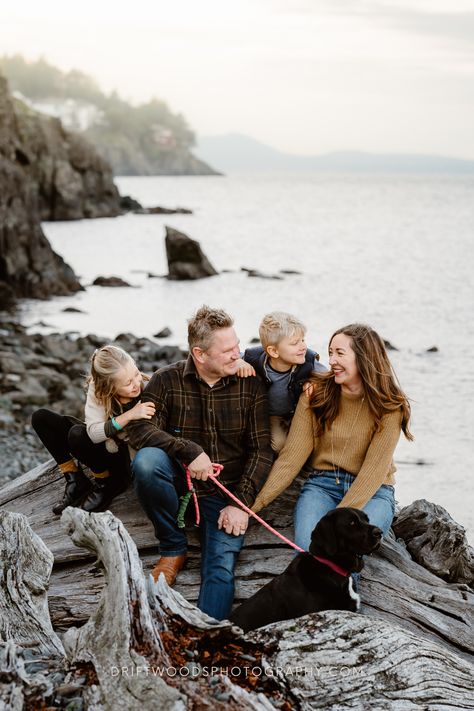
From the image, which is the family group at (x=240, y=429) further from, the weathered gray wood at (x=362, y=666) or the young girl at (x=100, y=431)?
the weathered gray wood at (x=362, y=666)

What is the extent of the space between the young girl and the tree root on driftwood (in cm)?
170

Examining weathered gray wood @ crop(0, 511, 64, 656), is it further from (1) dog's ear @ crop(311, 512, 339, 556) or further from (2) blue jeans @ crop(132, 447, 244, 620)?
(1) dog's ear @ crop(311, 512, 339, 556)

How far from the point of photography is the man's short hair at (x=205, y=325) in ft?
18.0

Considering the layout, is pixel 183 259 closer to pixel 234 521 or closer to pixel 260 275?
pixel 260 275

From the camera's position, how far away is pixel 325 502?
221 inches

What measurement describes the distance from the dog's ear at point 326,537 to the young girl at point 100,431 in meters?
1.48

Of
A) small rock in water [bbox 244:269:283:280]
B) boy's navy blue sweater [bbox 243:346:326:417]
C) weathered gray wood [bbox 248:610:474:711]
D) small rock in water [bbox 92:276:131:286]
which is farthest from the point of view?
small rock in water [bbox 244:269:283:280]

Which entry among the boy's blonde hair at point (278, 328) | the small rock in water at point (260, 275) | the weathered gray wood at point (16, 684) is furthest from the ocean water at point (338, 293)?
the weathered gray wood at point (16, 684)

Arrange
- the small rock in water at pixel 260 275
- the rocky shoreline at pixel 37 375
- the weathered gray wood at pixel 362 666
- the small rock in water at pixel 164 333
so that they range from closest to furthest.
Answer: the weathered gray wood at pixel 362 666 < the rocky shoreline at pixel 37 375 < the small rock in water at pixel 164 333 < the small rock in water at pixel 260 275

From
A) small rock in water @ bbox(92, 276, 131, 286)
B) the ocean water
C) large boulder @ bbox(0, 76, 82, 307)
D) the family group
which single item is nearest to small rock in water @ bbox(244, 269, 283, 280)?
the ocean water

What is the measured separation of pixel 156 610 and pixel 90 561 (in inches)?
80.7

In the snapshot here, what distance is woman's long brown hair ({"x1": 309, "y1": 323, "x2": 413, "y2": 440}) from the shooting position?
546 cm

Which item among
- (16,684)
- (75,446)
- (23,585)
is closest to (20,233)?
(75,446)

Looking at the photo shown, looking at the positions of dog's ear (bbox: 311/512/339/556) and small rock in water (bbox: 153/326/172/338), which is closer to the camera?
dog's ear (bbox: 311/512/339/556)
